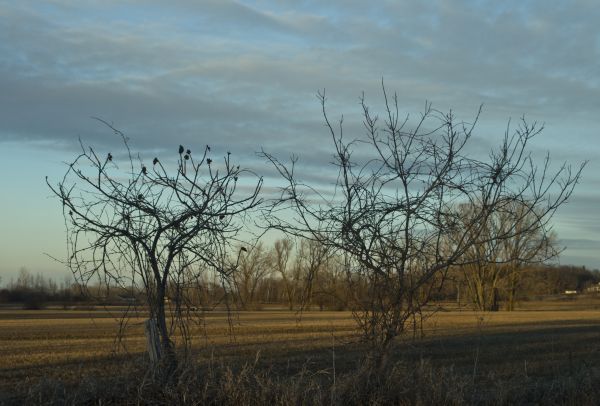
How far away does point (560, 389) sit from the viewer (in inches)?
344

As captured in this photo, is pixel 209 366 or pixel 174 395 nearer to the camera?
pixel 174 395

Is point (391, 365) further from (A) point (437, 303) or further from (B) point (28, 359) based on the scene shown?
(B) point (28, 359)

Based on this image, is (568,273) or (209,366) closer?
(209,366)

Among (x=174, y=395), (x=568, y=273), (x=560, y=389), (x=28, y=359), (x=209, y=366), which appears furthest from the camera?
(x=568, y=273)

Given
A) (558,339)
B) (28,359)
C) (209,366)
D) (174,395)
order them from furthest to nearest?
1. (558,339)
2. (28,359)
3. (209,366)
4. (174,395)

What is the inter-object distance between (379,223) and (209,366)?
2.29 metres

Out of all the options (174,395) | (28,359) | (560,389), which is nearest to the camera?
(174,395)

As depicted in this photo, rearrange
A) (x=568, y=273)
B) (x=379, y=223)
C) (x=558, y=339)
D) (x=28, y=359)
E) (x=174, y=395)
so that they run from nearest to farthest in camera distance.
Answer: (x=174, y=395)
(x=379, y=223)
(x=28, y=359)
(x=558, y=339)
(x=568, y=273)

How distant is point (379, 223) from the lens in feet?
25.6

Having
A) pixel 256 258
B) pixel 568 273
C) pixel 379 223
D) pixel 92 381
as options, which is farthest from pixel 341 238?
pixel 568 273

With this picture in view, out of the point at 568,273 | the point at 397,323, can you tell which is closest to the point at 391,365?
the point at 397,323

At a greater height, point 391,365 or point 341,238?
point 341,238

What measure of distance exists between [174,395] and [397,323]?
243cm

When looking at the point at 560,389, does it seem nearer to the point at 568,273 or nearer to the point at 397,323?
the point at 397,323
